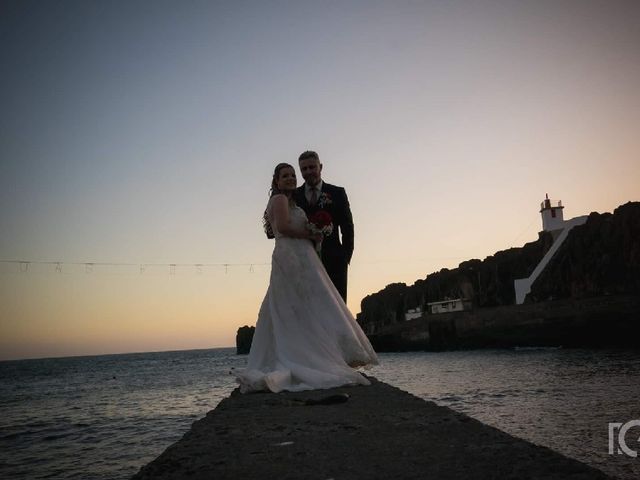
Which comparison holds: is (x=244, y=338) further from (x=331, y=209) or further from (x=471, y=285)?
(x=331, y=209)

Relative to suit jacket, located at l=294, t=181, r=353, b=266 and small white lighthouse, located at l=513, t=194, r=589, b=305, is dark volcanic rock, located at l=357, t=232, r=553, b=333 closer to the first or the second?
small white lighthouse, located at l=513, t=194, r=589, b=305

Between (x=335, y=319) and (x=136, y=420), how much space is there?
351 inches

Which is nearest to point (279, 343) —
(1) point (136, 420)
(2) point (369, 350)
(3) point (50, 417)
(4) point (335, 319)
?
(4) point (335, 319)

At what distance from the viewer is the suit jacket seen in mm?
6055

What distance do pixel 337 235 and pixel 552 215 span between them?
46.5 meters

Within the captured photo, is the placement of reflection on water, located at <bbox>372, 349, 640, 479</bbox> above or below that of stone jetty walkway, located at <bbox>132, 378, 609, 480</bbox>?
below

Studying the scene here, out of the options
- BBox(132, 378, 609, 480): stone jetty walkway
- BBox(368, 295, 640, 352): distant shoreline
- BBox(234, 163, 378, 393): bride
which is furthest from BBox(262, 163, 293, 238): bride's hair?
BBox(368, 295, 640, 352): distant shoreline

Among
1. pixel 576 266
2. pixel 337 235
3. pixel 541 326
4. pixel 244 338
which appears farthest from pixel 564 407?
pixel 244 338

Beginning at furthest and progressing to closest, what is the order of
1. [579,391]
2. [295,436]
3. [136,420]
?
[136,420] < [579,391] < [295,436]

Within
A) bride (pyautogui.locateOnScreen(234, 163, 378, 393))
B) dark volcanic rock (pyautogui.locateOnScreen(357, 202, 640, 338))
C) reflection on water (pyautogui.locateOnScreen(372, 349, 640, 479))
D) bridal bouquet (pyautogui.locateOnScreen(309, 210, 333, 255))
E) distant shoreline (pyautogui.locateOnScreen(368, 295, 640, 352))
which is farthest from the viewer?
dark volcanic rock (pyautogui.locateOnScreen(357, 202, 640, 338))

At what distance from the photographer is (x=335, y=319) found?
517cm

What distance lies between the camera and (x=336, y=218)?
242 inches

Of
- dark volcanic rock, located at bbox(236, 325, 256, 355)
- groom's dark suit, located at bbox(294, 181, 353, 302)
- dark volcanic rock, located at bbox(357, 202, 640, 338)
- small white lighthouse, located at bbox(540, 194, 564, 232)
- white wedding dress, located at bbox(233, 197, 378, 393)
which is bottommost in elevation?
dark volcanic rock, located at bbox(236, 325, 256, 355)

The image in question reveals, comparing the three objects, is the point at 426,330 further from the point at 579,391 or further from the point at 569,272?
the point at 579,391
